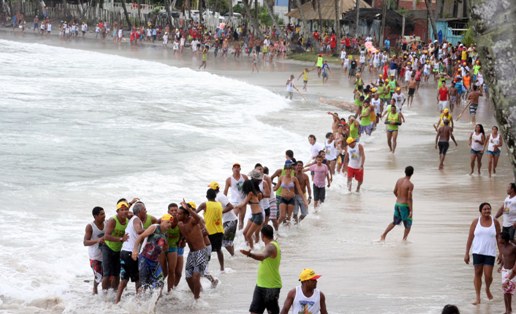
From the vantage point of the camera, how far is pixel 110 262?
34.2 feet

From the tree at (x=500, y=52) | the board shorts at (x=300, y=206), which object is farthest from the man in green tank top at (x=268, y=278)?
the board shorts at (x=300, y=206)

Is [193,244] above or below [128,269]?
above

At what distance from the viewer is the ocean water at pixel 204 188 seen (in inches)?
431

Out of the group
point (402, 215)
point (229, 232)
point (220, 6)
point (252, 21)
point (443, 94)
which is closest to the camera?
point (229, 232)

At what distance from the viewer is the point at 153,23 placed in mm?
76500

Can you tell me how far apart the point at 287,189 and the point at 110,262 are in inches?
168

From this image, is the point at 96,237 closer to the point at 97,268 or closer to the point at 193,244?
the point at 97,268

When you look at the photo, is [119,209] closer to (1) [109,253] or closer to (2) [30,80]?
(1) [109,253]

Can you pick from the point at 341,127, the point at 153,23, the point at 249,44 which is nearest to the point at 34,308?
the point at 341,127

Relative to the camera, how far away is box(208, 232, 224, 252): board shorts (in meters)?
11.6

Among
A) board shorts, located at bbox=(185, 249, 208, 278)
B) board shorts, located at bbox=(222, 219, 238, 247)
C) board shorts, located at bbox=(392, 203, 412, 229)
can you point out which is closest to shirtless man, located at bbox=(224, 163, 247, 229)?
board shorts, located at bbox=(222, 219, 238, 247)

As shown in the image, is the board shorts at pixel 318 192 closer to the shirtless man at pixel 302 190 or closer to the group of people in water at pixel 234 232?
the group of people in water at pixel 234 232

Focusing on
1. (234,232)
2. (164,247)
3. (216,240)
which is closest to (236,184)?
(234,232)

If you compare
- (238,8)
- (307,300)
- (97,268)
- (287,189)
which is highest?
(238,8)
